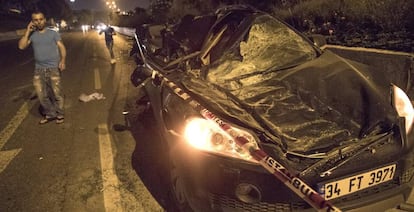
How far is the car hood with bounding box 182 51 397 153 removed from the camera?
2.47 meters

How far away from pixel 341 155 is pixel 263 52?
1866 mm

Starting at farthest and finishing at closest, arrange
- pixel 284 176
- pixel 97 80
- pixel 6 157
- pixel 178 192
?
pixel 97 80, pixel 6 157, pixel 178 192, pixel 284 176

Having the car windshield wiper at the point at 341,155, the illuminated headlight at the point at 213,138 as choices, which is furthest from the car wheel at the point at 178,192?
the car windshield wiper at the point at 341,155

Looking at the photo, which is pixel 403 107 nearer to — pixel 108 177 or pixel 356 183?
pixel 356 183

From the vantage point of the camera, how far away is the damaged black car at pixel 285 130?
84.5 inches

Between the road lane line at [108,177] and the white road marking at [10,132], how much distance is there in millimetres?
1130

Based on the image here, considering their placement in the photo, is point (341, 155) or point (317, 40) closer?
point (341, 155)

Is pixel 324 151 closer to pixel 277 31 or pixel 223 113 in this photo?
pixel 223 113

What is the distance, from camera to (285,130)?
2549mm

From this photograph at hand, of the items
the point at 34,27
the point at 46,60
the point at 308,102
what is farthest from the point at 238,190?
the point at 34,27

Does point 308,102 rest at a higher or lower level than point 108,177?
higher

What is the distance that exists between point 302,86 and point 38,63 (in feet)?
13.9

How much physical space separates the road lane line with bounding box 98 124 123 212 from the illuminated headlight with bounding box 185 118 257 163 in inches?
48.6

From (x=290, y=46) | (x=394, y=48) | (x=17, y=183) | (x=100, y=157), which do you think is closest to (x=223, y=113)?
(x=290, y=46)
